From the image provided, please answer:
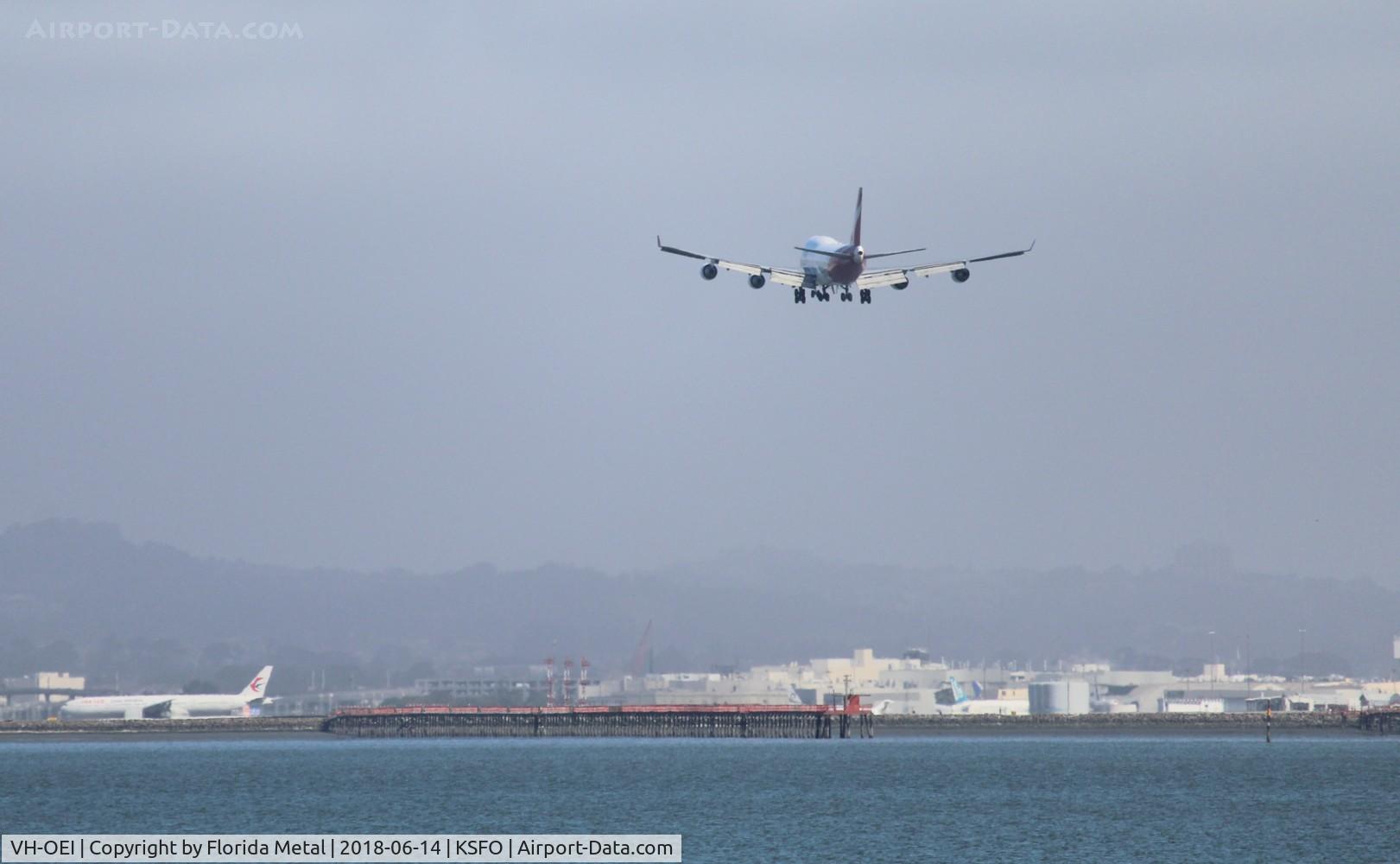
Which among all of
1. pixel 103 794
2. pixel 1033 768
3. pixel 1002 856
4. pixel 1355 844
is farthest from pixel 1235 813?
pixel 103 794

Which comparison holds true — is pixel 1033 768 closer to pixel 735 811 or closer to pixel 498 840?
pixel 735 811

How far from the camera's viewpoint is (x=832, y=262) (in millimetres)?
110500

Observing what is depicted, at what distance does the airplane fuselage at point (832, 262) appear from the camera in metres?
110

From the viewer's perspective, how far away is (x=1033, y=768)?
575 ft

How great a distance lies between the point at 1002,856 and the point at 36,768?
402 ft

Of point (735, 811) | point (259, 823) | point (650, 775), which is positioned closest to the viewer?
point (259, 823)

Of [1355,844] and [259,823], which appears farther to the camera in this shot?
[259,823]

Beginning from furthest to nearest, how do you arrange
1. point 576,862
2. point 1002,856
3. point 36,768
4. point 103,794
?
point 36,768 → point 103,794 → point 1002,856 → point 576,862

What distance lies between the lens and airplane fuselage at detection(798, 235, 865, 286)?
10969 centimetres

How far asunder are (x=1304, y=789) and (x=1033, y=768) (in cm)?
3369

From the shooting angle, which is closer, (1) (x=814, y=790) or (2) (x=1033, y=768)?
(1) (x=814, y=790)

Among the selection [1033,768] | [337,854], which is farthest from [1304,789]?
[337,854]

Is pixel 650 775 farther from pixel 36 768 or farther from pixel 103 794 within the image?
pixel 36 768

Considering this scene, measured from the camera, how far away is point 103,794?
145 meters
